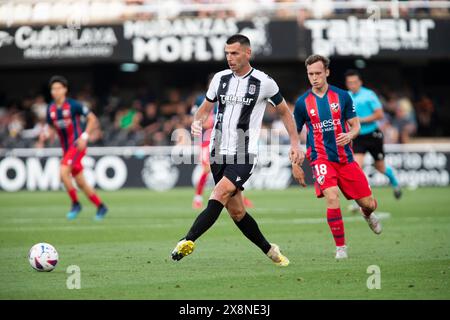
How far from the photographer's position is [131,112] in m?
29.3

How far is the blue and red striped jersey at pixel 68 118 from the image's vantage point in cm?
1689

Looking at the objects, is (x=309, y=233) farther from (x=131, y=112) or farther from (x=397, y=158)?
(x=131, y=112)

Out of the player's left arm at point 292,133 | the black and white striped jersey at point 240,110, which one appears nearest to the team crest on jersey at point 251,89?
the black and white striped jersey at point 240,110

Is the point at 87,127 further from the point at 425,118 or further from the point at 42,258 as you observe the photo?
the point at 425,118

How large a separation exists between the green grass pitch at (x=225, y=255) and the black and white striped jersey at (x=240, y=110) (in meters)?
1.34

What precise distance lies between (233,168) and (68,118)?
7844 millimetres

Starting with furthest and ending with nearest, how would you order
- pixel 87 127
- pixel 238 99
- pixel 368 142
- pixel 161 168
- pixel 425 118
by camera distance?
pixel 425 118 → pixel 161 168 → pixel 368 142 → pixel 87 127 → pixel 238 99

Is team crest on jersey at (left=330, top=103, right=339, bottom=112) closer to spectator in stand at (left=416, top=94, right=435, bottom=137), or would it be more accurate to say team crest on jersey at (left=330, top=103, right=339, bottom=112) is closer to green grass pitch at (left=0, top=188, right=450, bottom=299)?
green grass pitch at (left=0, top=188, right=450, bottom=299)

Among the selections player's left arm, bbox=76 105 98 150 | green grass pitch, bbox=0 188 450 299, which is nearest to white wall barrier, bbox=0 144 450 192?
green grass pitch, bbox=0 188 450 299

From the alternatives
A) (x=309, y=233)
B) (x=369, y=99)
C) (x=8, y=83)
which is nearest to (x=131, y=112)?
(x=8, y=83)

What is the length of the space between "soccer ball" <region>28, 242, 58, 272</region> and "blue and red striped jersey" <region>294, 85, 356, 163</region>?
3.45 meters

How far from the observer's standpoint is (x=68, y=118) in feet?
55.6

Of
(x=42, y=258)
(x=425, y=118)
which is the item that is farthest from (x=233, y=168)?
(x=425, y=118)

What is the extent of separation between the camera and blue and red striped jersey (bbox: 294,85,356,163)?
11125 mm
